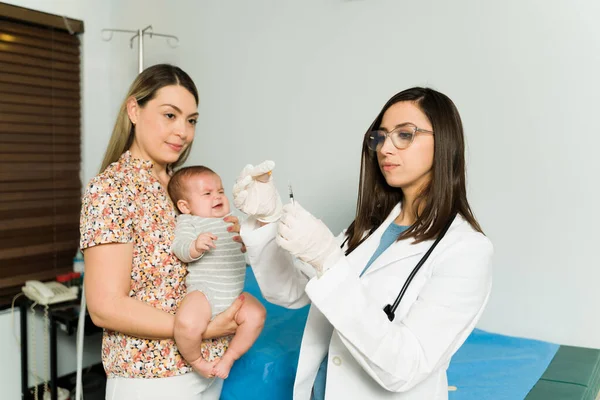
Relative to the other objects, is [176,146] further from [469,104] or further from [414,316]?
[469,104]

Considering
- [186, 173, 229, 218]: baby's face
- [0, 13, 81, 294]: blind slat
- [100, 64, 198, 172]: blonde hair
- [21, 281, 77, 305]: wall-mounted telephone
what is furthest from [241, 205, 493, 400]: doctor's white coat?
[0, 13, 81, 294]: blind slat

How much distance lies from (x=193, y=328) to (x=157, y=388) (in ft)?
0.70

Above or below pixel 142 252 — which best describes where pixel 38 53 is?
above

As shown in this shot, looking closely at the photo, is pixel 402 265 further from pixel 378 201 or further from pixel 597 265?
pixel 597 265

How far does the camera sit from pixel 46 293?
2.88 m

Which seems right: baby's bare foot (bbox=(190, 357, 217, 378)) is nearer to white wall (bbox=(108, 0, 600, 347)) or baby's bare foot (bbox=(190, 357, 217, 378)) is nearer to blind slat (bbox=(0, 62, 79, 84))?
white wall (bbox=(108, 0, 600, 347))

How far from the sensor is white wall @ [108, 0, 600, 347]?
1.95 metres

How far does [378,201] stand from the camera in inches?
60.5

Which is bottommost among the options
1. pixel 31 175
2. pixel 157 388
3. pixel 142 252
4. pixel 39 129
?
pixel 157 388

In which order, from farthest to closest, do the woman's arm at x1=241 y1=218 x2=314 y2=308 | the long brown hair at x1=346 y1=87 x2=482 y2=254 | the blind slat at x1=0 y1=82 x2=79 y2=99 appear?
the blind slat at x1=0 y1=82 x2=79 y2=99 < the woman's arm at x1=241 y1=218 x2=314 y2=308 < the long brown hair at x1=346 y1=87 x2=482 y2=254

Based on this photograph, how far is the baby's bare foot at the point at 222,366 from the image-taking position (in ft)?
4.82

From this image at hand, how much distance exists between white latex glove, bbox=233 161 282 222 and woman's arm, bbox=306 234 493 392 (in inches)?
13.3

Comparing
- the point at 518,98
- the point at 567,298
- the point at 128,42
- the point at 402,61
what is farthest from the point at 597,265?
the point at 128,42

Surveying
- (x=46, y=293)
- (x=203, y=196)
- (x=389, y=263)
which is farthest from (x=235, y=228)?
(x=46, y=293)
